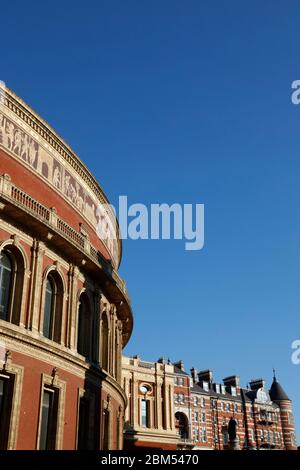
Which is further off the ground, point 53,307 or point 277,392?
point 277,392

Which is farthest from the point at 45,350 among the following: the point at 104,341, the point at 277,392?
the point at 277,392

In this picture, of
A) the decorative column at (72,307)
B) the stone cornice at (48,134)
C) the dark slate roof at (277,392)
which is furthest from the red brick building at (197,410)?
the stone cornice at (48,134)

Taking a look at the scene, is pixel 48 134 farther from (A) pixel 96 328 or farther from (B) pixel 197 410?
(B) pixel 197 410

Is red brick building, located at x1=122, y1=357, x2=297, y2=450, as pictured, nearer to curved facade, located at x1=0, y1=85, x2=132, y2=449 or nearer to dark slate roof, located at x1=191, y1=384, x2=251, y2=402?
dark slate roof, located at x1=191, y1=384, x2=251, y2=402

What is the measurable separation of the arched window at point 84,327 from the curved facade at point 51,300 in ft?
0.15

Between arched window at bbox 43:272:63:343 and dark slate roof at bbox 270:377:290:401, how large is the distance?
77.2 meters

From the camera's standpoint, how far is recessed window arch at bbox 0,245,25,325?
64.0 ft

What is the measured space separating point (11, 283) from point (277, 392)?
81530mm

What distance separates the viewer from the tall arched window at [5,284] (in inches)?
766

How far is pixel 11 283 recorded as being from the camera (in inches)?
795

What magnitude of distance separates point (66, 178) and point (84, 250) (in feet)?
13.6

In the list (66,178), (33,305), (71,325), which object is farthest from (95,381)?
(66,178)

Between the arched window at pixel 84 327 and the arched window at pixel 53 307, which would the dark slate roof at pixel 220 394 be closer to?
the arched window at pixel 84 327
